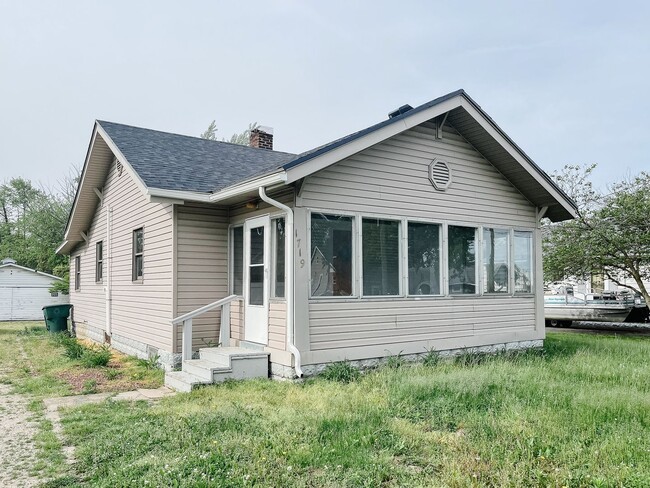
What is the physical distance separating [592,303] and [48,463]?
17942 mm

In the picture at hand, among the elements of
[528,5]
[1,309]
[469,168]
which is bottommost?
[1,309]

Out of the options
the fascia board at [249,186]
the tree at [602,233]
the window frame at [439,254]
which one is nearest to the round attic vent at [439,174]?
the window frame at [439,254]

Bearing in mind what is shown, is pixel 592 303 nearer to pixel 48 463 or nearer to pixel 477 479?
pixel 477 479

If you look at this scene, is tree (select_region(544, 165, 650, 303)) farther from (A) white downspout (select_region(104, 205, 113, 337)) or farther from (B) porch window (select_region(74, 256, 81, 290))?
(B) porch window (select_region(74, 256, 81, 290))

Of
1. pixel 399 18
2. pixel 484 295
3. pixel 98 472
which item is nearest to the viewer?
pixel 98 472

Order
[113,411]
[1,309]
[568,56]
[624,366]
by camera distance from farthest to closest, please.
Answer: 1. [1,309]
2. [568,56]
3. [624,366]
4. [113,411]

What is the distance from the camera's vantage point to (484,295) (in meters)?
9.48

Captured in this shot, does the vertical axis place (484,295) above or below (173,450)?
above

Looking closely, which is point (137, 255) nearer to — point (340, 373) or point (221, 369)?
point (221, 369)

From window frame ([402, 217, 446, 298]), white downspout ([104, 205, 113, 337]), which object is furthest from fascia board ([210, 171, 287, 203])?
white downspout ([104, 205, 113, 337])

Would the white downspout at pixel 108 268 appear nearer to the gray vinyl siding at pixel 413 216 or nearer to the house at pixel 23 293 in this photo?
the gray vinyl siding at pixel 413 216

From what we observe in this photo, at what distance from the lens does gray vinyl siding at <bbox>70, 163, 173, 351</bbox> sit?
8789 millimetres

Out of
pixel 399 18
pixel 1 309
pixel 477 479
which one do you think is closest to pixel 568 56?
pixel 399 18

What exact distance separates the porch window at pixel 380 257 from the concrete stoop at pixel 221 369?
1.95 metres
